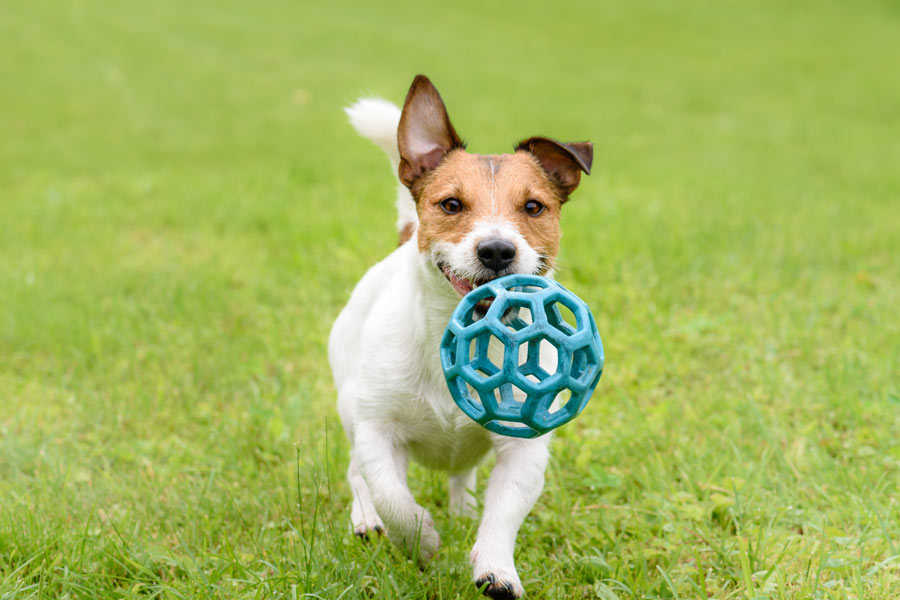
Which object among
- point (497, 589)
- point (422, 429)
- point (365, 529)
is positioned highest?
point (422, 429)

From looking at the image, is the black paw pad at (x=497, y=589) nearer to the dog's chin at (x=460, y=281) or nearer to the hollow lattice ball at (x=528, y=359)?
the hollow lattice ball at (x=528, y=359)

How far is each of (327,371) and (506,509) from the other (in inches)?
92.8

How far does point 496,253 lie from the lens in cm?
304

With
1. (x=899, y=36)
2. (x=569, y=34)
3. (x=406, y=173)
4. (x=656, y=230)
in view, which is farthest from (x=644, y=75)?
(x=406, y=173)

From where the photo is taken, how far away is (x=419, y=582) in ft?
10.0

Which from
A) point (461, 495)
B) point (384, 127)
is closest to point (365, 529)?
point (461, 495)

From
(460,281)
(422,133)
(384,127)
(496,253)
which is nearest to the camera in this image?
(496,253)

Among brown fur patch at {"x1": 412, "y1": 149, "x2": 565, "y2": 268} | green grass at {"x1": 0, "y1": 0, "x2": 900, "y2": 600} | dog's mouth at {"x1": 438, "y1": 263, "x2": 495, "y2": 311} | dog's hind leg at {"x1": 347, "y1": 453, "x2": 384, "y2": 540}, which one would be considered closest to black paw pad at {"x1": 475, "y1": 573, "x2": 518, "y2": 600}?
green grass at {"x1": 0, "y1": 0, "x2": 900, "y2": 600}

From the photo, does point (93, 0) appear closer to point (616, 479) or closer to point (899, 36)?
point (899, 36)

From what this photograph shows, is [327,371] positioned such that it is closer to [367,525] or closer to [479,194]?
[367,525]

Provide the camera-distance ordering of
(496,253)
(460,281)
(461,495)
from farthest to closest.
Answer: (461,495) < (460,281) < (496,253)

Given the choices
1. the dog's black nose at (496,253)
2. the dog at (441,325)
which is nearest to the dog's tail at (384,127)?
the dog at (441,325)

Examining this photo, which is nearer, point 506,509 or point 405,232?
point 506,509

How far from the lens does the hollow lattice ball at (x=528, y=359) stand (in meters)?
2.70
